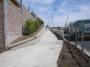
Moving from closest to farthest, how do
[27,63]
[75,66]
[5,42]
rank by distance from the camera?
[75,66] → [27,63] → [5,42]

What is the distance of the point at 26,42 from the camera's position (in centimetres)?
1794

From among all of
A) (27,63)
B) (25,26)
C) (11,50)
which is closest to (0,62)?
(27,63)

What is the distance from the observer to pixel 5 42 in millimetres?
→ 15109

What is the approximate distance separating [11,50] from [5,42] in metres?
0.60

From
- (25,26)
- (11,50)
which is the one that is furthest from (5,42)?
(25,26)

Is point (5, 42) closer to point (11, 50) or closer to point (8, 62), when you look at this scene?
point (11, 50)

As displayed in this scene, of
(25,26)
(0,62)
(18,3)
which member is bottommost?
(0,62)

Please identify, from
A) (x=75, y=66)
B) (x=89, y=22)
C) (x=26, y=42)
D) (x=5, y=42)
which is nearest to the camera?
(x=75, y=66)

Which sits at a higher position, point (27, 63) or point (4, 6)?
point (4, 6)

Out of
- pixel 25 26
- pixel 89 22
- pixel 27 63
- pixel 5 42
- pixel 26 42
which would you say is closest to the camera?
pixel 27 63

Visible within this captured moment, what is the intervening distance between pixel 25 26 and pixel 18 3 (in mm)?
4099

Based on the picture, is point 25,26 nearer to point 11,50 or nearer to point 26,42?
point 26,42

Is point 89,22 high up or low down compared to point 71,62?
up

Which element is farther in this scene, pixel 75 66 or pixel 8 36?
pixel 8 36
